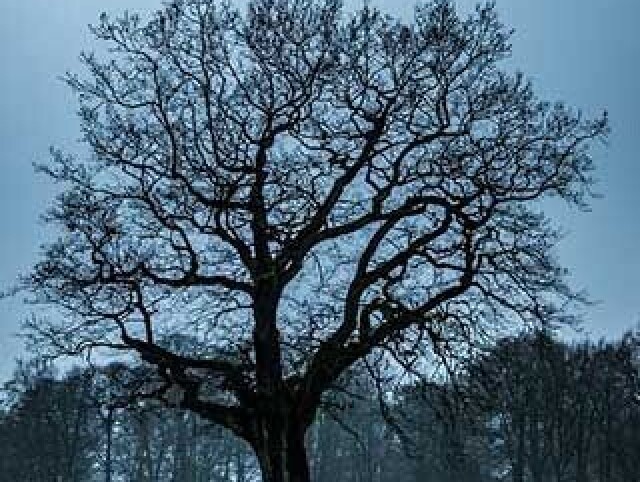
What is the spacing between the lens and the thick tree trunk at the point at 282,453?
57.6ft

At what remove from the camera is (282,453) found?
57.8 feet

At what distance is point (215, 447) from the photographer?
2653 inches

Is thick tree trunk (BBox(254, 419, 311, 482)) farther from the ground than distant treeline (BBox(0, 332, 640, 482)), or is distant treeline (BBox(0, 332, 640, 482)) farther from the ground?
distant treeline (BBox(0, 332, 640, 482))

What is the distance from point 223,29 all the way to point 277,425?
25.9ft

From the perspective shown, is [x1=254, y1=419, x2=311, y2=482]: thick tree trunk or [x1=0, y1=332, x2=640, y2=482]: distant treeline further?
[x1=0, y1=332, x2=640, y2=482]: distant treeline

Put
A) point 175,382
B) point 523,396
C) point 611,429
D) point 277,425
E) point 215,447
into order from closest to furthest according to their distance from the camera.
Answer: point 277,425, point 175,382, point 523,396, point 611,429, point 215,447

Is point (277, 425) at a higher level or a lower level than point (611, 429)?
lower

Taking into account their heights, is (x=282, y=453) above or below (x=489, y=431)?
below

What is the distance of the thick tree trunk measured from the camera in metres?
17.5

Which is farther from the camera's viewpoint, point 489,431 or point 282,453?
point 489,431

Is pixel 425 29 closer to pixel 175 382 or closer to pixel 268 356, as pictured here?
pixel 268 356

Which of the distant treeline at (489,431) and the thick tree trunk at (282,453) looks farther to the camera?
the distant treeline at (489,431)

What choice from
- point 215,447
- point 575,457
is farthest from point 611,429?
point 215,447

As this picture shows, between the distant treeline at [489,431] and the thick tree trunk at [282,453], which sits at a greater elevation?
the distant treeline at [489,431]
